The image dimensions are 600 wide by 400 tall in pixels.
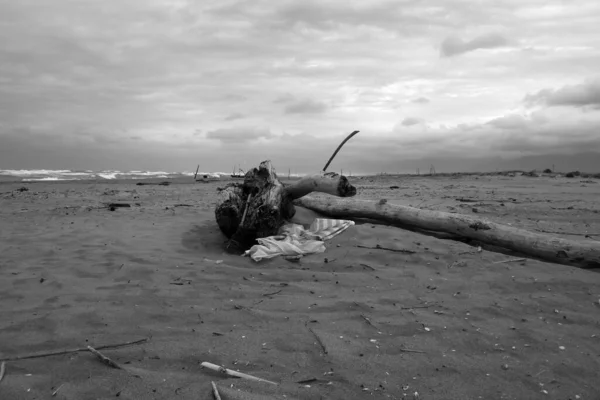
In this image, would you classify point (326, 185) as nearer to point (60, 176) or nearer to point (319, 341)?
point (319, 341)

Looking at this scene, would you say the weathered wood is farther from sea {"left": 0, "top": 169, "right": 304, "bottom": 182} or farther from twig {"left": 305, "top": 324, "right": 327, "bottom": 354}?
sea {"left": 0, "top": 169, "right": 304, "bottom": 182}

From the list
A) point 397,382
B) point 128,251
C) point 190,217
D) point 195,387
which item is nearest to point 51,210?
point 190,217

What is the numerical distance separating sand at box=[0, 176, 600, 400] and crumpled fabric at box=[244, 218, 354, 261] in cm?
17

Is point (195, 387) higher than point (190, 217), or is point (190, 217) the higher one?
point (190, 217)

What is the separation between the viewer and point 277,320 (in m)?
3.63

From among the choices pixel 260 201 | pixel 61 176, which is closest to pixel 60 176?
pixel 61 176

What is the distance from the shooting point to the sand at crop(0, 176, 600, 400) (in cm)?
267

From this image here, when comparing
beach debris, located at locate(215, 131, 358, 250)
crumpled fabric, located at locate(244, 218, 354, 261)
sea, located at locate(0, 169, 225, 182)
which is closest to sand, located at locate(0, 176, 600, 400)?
crumpled fabric, located at locate(244, 218, 354, 261)

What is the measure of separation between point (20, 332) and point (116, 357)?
104 centimetres

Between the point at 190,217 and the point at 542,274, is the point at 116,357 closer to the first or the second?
the point at 542,274

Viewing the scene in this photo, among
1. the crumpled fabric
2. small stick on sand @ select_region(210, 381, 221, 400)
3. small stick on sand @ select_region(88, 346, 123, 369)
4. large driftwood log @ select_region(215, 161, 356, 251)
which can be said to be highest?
large driftwood log @ select_region(215, 161, 356, 251)

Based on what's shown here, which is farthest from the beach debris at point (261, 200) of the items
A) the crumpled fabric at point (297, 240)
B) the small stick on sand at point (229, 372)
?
the small stick on sand at point (229, 372)

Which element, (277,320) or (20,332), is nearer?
(20,332)

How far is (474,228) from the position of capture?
593 cm
